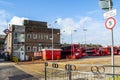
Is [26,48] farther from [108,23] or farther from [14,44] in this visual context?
[108,23]

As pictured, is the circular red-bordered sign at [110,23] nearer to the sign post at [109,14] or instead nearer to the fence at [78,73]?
the sign post at [109,14]

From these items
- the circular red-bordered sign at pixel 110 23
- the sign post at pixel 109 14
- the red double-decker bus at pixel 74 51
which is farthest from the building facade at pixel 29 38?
the circular red-bordered sign at pixel 110 23

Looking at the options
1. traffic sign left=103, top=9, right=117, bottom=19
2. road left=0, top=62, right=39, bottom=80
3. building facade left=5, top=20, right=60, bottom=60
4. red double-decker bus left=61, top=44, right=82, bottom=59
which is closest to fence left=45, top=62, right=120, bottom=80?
traffic sign left=103, top=9, right=117, bottom=19

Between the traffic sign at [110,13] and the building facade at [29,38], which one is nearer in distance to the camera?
the traffic sign at [110,13]

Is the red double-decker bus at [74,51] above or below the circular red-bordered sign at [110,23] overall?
below

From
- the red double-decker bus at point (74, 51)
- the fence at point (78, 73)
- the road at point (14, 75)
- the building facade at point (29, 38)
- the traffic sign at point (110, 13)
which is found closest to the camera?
the traffic sign at point (110, 13)

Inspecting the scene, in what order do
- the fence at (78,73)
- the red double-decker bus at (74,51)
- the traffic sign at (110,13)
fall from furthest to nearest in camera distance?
the red double-decker bus at (74,51), the fence at (78,73), the traffic sign at (110,13)

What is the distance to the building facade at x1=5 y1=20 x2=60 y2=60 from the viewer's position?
51.8 metres

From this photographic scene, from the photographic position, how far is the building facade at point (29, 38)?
51750 mm

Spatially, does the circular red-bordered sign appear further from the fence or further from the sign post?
the fence

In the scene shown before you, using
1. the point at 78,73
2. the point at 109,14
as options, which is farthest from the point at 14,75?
the point at 109,14

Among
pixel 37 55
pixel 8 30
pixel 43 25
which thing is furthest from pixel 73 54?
pixel 8 30

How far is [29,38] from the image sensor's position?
2084 inches

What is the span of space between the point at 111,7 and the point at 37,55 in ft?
143
